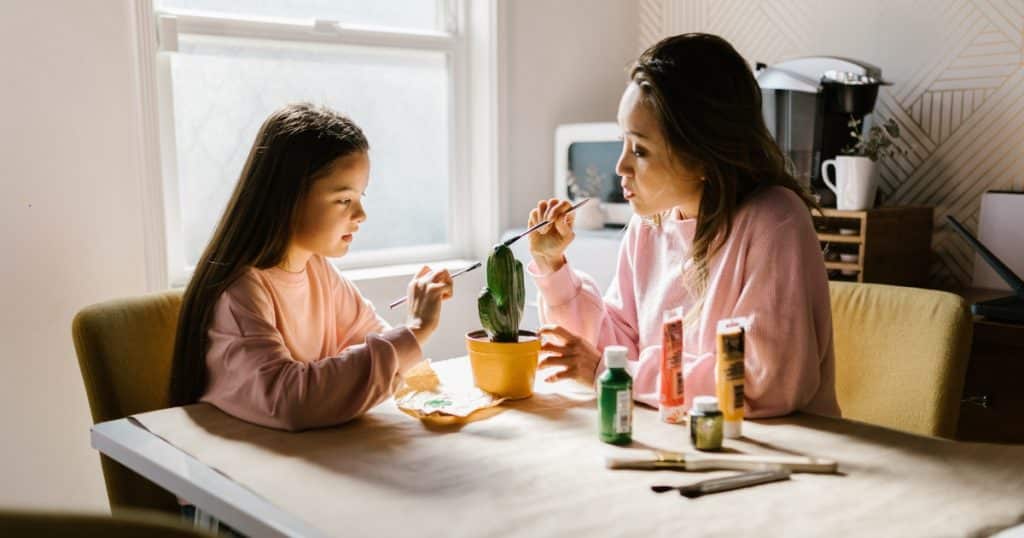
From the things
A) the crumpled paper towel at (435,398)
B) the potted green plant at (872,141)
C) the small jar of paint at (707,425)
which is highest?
the potted green plant at (872,141)

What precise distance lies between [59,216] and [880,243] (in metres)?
1.92

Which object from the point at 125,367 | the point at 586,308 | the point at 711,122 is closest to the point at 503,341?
the point at 586,308

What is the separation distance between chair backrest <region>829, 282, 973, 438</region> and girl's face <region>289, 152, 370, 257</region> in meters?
0.82

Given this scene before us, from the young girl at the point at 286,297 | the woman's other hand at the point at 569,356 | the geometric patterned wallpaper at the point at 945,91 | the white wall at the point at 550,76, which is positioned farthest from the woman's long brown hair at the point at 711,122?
the white wall at the point at 550,76

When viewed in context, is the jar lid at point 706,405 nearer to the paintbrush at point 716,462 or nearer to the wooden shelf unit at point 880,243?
the paintbrush at point 716,462

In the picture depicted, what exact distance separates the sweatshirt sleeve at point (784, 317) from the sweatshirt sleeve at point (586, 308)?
0.29 m

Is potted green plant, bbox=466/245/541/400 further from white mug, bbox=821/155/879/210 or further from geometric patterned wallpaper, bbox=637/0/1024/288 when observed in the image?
geometric patterned wallpaper, bbox=637/0/1024/288

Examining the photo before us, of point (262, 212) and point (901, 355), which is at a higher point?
point (262, 212)

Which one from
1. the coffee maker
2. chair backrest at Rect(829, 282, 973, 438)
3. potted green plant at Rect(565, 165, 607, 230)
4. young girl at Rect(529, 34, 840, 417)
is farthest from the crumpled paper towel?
potted green plant at Rect(565, 165, 607, 230)

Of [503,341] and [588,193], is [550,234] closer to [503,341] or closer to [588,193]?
[503,341]

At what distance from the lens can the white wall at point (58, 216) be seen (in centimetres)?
190

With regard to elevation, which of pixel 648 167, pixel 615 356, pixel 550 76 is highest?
pixel 550 76

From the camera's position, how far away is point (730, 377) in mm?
1137

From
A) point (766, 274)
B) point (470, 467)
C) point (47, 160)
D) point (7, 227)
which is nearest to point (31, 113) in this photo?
point (47, 160)
